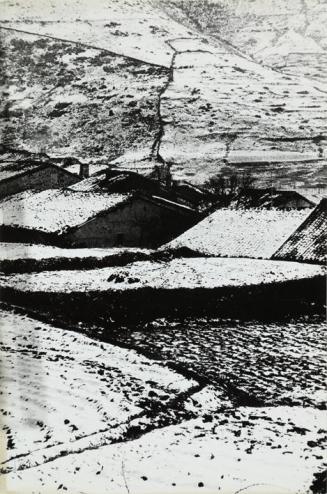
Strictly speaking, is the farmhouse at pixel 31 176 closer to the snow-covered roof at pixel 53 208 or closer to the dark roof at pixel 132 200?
the snow-covered roof at pixel 53 208

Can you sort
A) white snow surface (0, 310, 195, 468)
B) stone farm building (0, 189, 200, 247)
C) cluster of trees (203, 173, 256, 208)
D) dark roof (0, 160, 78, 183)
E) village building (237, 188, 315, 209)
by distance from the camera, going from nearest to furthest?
white snow surface (0, 310, 195, 468) → stone farm building (0, 189, 200, 247) → dark roof (0, 160, 78, 183) → village building (237, 188, 315, 209) → cluster of trees (203, 173, 256, 208)

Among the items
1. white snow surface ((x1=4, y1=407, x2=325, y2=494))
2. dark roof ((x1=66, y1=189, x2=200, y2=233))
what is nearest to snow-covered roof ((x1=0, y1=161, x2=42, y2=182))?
dark roof ((x1=66, y1=189, x2=200, y2=233))

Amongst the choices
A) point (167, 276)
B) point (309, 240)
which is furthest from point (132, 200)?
point (309, 240)

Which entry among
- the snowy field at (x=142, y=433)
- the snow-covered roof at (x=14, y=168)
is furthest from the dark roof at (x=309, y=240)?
the snow-covered roof at (x=14, y=168)

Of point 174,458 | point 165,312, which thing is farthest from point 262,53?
point 174,458

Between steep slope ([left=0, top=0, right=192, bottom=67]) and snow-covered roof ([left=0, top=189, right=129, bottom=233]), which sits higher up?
steep slope ([left=0, top=0, right=192, bottom=67])

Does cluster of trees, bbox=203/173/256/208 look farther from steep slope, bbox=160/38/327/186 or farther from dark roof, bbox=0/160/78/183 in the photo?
dark roof, bbox=0/160/78/183

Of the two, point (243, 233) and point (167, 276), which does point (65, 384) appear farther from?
point (243, 233)
